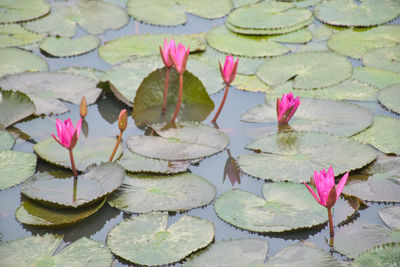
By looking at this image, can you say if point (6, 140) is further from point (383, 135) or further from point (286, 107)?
point (383, 135)

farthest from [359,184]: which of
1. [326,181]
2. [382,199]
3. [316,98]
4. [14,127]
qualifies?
[14,127]

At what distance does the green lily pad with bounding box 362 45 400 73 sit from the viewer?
3.55m

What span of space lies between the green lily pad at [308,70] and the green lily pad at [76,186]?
4.35 ft

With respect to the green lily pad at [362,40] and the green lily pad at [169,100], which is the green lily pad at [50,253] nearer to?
the green lily pad at [169,100]

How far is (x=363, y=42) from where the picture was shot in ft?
12.5

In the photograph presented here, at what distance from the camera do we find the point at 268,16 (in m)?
4.12

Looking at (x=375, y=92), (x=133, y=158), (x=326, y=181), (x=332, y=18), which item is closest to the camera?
(x=326, y=181)

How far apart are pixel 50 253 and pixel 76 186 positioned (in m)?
0.39

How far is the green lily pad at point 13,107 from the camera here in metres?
2.97

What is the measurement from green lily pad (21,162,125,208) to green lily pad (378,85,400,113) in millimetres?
1616

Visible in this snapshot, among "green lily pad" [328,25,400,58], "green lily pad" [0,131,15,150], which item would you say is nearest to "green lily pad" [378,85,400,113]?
"green lily pad" [328,25,400,58]

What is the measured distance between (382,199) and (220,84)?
1.30 m

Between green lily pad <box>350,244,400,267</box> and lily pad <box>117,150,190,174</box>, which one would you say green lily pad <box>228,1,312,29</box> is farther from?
green lily pad <box>350,244,400,267</box>

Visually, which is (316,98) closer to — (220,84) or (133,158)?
(220,84)
